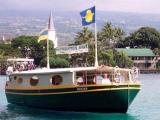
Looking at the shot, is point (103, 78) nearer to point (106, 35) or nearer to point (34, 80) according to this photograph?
point (34, 80)

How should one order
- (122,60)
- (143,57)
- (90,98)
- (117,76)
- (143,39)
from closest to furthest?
(90,98) < (117,76) < (122,60) < (143,39) < (143,57)

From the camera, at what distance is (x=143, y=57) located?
522ft

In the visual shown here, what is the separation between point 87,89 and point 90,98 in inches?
26.2

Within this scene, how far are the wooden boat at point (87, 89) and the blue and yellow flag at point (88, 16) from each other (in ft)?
11.1

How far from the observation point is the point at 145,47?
522 feet

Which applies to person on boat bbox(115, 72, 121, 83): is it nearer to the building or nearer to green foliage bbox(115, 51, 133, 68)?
green foliage bbox(115, 51, 133, 68)

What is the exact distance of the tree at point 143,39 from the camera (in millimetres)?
152000

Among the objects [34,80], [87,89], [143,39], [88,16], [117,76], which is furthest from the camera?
[143,39]

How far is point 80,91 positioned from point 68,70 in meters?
1.65

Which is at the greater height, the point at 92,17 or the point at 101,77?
the point at 92,17

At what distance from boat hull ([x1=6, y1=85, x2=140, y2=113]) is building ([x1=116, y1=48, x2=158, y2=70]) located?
116 meters

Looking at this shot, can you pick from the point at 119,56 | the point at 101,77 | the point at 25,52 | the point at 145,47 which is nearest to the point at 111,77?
the point at 101,77

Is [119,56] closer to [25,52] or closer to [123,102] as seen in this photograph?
[25,52]

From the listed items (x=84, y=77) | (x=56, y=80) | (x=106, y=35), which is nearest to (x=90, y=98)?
(x=84, y=77)
